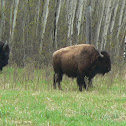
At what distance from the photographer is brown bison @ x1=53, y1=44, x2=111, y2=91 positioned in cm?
997

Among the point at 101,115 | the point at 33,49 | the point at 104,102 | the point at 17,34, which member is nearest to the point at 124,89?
the point at 104,102

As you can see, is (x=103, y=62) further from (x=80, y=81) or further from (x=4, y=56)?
(x=4, y=56)

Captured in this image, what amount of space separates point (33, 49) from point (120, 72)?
8.82 metres

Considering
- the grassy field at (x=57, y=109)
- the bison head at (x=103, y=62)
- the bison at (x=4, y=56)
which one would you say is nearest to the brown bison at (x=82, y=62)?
the bison head at (x=103, y=62)

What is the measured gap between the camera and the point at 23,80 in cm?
950

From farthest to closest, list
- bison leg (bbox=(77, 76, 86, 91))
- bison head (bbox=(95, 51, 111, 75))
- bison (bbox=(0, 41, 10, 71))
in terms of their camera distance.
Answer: bison (bbox=(0, 41, 10, 71)) < bison head (bbox=(95, 51, 111, 75)) < bison leg (bbox=(77, 76, 86, 91))

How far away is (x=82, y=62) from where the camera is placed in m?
9.97

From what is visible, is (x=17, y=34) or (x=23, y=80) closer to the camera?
(x=23, y=80)

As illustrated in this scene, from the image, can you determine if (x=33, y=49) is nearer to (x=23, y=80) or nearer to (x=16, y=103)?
(x=23, y=80)

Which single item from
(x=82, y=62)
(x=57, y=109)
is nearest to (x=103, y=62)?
(x=82, y=62)

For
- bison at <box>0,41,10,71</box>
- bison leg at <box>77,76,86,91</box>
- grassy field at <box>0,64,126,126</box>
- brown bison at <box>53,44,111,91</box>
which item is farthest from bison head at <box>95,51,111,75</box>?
bison at <box>0,41,10,71</box>

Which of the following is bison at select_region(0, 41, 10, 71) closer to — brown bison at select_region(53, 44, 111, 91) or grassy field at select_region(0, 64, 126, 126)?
brown bison at select_region(53, 44, 111, 91)

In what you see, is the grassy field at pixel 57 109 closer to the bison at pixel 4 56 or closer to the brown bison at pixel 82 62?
the brown bison at pixel 82 62

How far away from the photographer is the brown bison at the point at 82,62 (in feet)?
32.7
